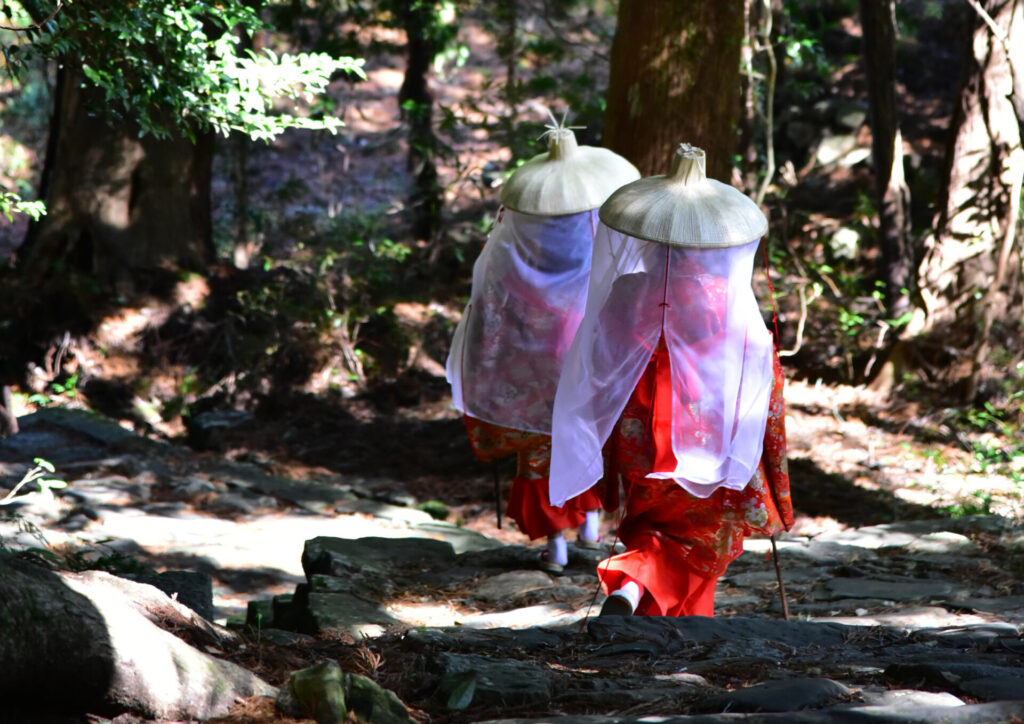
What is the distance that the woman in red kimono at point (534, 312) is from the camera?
5336mm

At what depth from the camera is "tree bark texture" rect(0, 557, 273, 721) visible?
2.37 m

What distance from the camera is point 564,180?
210 inches

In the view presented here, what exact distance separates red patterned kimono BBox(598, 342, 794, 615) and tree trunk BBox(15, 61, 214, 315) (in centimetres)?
708

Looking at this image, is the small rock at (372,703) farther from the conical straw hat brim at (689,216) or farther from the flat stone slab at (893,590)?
the flat stone slab at (893,590)

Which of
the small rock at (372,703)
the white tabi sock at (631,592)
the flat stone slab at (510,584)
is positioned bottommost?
the flat stone slab at (510,584)

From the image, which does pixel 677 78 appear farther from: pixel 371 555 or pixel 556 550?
pixel 371 555

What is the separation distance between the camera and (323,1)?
11.9 m

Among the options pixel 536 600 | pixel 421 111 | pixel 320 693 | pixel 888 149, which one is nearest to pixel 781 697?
pixel 320 693

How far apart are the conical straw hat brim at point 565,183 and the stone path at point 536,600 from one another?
1802 mm

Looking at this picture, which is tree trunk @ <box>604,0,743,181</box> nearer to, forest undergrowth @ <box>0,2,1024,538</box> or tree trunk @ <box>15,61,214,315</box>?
forest undergrowth @ <box>0,2,1024,538</box>

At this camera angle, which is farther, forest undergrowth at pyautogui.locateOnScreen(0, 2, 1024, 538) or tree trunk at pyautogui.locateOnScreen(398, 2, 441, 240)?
tree trunk at pyautogui.locateOnScreen(398, 2, 441, 240)

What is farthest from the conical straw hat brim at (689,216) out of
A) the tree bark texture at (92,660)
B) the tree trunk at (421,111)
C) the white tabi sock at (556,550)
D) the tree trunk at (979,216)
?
the tree trunk at (421,111)

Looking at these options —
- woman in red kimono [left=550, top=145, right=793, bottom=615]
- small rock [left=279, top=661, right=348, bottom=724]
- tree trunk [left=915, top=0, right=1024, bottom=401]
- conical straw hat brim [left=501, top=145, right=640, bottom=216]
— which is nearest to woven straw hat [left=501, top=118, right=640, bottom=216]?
conical straw hat brim [left=501, top=145, right=640, bottom=216]

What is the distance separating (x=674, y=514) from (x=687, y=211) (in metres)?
1.22
